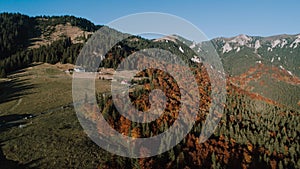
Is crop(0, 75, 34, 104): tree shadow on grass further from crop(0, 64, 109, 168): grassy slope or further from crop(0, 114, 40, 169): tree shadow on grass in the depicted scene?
crop(0, 114, 40, 169): tree shadow on grass

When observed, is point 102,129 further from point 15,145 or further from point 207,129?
point 207,129

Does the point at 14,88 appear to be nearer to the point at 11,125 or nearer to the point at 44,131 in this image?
the point at 11,125

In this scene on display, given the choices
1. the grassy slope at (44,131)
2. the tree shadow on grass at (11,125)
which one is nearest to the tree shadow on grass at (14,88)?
the grassy slope at (44,131)

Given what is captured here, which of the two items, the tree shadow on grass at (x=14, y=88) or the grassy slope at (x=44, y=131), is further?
the tree shadow on grass at (x=14, y=88)

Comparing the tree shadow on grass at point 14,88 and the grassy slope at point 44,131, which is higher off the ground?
the tree shadow on grass at point 14,88

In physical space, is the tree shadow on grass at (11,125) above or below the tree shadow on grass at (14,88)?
below

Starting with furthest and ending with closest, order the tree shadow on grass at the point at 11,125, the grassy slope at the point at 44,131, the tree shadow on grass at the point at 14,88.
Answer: the tree shadow on grass at the point at 14,88, the grassy slope at the point at 44,131, the tree shadow on grass at the point at 11,125

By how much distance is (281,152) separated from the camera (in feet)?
293

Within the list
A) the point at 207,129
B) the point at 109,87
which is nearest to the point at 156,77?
the point at 109,87

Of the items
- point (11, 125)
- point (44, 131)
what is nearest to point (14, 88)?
point (11, 125)

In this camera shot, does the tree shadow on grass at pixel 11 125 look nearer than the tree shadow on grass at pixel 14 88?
Yes

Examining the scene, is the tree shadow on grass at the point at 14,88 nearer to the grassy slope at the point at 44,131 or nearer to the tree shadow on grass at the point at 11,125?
the grassy slope at the point at 44,131

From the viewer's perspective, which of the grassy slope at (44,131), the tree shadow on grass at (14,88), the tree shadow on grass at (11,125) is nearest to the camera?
the tree shadow on grass at (11,125)

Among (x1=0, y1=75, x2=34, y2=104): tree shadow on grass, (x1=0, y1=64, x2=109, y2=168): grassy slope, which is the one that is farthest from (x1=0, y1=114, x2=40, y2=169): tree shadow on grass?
(x1=0, y1=75, x2=34, y2=104): tree shadow on grass
